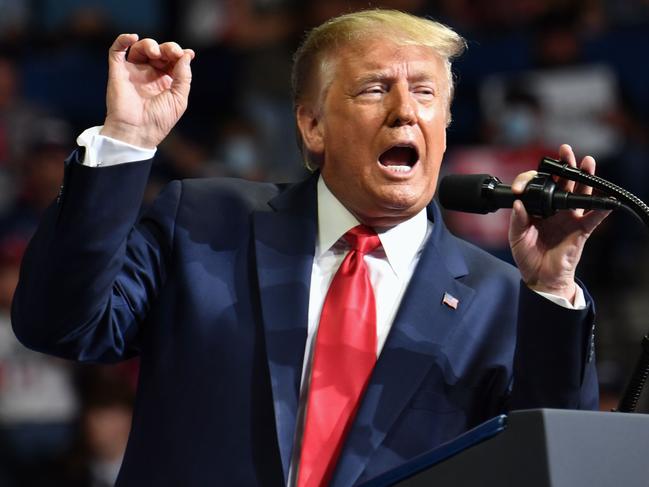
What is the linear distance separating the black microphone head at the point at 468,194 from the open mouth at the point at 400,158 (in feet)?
0.80

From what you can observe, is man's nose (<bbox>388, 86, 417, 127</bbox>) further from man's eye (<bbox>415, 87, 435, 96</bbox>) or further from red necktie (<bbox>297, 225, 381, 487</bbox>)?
red necktie (<bbox>297, 225, 381, 487</bbox>)

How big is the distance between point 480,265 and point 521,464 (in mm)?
765

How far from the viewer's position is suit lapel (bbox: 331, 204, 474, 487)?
5.62 feet

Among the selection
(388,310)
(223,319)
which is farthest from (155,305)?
(388,310)

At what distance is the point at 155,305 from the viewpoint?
6.09 ft

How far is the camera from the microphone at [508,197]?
1549mm

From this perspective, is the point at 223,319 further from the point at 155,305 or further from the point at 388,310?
the point at 388,310

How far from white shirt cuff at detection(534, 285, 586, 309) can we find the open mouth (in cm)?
34

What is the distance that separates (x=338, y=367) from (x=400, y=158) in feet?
1.21

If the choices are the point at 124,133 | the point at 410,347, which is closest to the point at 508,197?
the point at 410,347

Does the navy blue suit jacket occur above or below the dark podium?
below

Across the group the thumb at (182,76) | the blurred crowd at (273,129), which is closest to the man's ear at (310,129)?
the thumb at (182,76)

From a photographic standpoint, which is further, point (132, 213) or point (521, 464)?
point (132, 213)

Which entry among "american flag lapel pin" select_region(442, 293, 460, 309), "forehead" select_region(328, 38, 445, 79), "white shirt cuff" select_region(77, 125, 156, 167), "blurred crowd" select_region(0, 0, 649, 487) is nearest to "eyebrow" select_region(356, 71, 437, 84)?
"forehead" select_region(328, 38, 445, 79)
